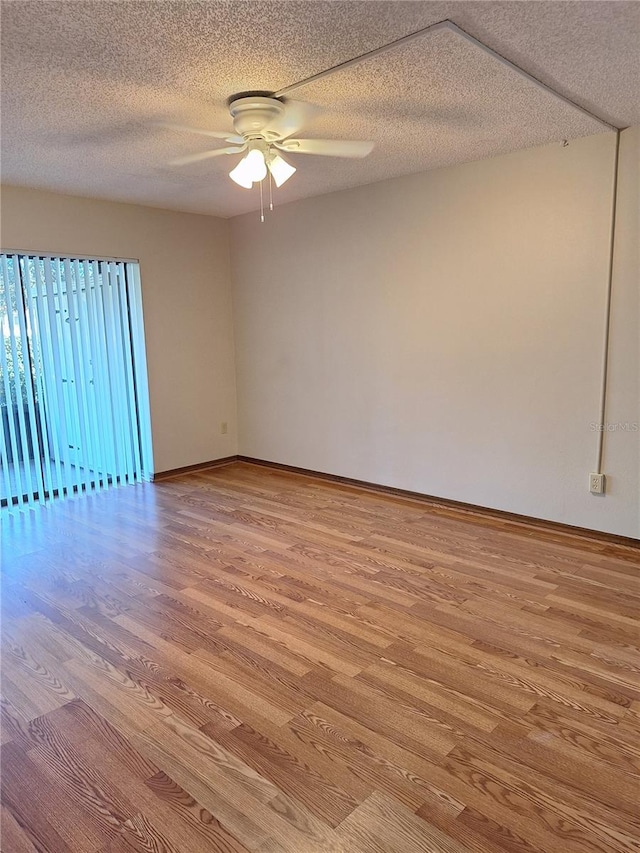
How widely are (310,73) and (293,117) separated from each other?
0.51 metres

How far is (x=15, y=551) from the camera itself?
355 centimetres

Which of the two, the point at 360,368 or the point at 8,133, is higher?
the point at 8,133

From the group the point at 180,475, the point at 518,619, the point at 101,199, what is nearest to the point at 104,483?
the point at 180,475

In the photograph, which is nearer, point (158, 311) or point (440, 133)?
point (440, 133)

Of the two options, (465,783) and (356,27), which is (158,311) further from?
(465,783)

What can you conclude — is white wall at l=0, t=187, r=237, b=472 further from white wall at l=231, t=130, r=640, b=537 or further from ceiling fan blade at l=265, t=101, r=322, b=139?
ceiling fan blade at l=265, t=101, r=322, b=139

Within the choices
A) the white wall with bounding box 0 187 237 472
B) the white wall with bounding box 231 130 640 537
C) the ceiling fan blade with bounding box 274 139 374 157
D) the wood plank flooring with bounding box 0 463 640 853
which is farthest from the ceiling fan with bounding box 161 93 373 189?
the wood plank flooring with bounding box 0 463 640 853

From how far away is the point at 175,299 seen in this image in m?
5.20

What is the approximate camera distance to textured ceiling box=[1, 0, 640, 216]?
1915 mm

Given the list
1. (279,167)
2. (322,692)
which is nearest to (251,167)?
(279,167)

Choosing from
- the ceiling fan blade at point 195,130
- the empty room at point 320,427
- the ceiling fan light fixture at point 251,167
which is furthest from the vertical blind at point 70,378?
→ the ceiling fan light fixture at point 251,167

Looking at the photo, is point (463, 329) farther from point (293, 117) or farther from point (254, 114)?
point (254, 114)

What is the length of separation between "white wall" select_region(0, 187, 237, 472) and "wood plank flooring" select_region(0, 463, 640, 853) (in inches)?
72.3

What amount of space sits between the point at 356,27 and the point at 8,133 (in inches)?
79.2
